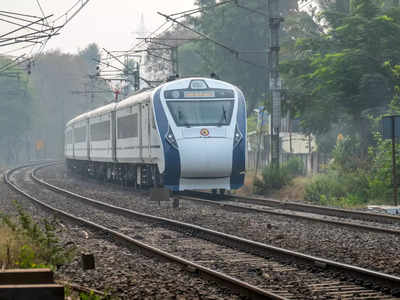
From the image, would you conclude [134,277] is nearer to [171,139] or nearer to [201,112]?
[171,139]

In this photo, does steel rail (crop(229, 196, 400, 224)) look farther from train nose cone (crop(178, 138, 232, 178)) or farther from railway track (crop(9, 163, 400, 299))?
railway track (crop(9, 163, 400, 299))

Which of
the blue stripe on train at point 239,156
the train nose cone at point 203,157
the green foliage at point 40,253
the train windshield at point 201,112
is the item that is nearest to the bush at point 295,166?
the blue stripe on train at point 239,156

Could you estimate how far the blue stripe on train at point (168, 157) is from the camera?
62.9 ft

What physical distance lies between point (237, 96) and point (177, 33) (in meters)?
66.1

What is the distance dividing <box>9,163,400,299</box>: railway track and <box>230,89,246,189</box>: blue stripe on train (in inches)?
289

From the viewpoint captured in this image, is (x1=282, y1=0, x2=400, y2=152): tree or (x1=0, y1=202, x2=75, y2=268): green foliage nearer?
(x1=0, y1=202, x2=75, y2=268): green foliage

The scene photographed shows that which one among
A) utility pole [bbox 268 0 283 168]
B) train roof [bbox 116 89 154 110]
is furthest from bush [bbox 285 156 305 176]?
train roof [bbox 116 89 154 110]

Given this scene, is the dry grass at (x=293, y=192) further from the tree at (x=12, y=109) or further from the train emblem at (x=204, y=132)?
the tree at (x=12, y=109)

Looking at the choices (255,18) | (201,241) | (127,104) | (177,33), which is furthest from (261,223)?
(177,33)

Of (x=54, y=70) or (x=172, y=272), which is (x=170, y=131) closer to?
(x=172, y=272)

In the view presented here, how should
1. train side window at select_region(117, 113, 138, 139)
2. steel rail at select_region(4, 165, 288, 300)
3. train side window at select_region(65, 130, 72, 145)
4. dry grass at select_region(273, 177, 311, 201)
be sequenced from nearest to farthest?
steel rail at select_region(4, 165, 288, 300), dry grass at select_region(273, 177, 311, 201), train side window at select_region(117, 113, 138, 139), train side window at select_region(65, 130, 72, 145)

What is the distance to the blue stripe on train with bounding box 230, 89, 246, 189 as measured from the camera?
19609mm

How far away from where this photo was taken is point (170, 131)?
19375 millimetres

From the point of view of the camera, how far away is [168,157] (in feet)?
63.0
